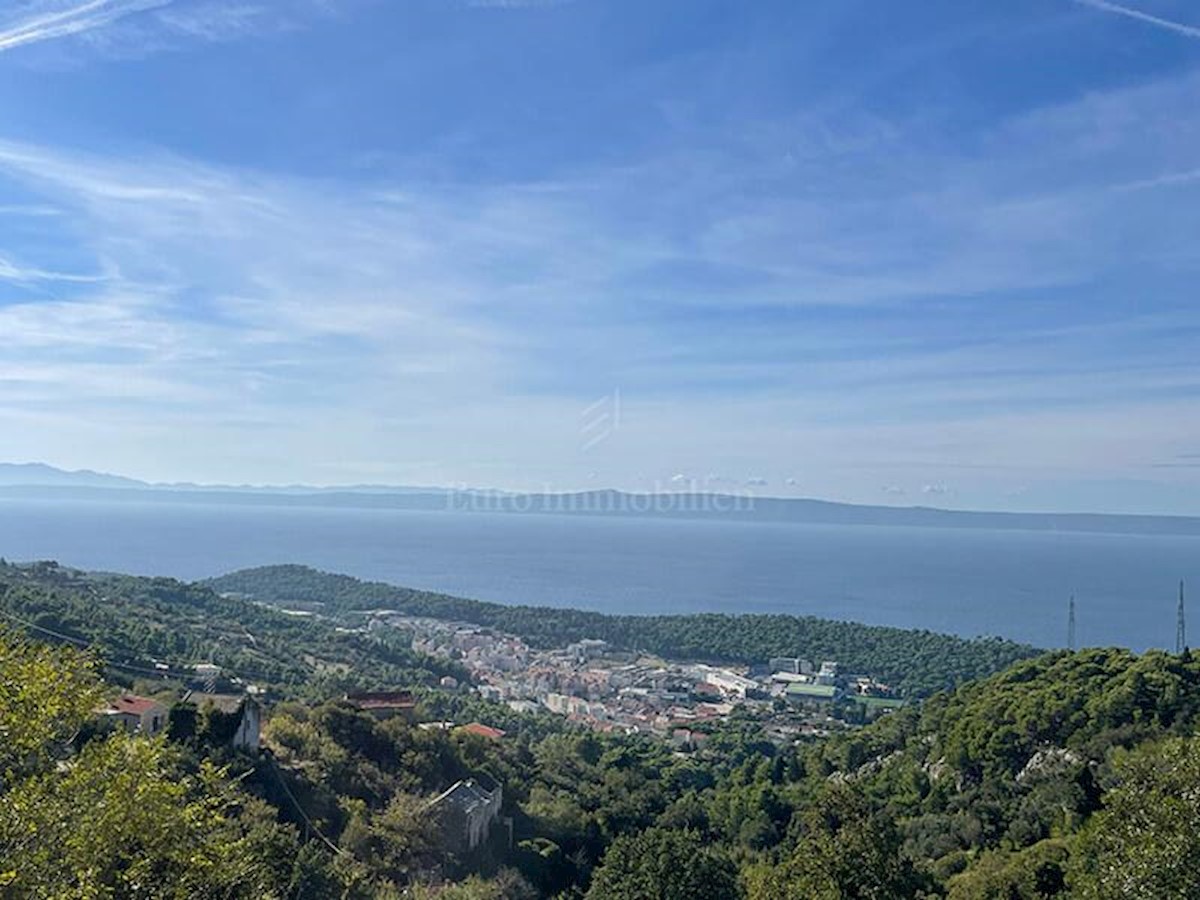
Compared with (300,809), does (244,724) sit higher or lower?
higher

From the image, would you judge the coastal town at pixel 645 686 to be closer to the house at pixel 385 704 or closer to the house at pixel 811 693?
the house at pixel 811 693

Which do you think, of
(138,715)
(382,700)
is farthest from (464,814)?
(382,700)

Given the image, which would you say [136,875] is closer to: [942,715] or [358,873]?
[358,873]

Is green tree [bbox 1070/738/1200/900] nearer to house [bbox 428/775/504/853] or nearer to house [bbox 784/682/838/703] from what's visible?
house [bbox 428/775/504/853]

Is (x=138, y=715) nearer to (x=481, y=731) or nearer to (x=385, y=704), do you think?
(x=385, y=704)

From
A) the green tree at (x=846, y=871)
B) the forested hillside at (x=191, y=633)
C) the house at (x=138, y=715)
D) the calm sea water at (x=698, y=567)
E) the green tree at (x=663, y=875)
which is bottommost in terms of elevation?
the calm sea water at (x=698, y=567)

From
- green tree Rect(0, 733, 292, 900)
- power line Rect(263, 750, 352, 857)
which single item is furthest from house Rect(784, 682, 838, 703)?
green tree Rect(0, 733, 292, 900)

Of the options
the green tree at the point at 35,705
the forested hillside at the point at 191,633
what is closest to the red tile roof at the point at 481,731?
the forested hillside at the point at 191,633
